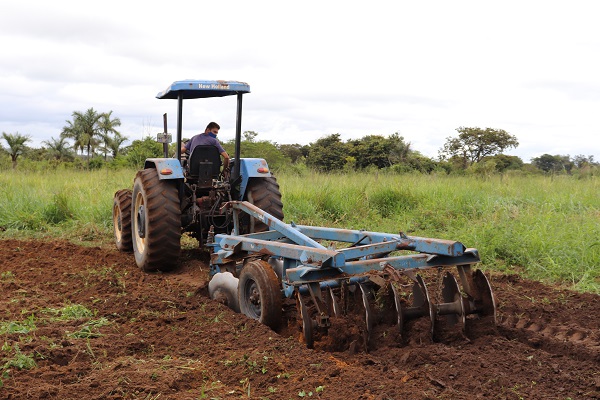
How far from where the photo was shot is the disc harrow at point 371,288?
4480 mm

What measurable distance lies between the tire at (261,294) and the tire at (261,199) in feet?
6.82

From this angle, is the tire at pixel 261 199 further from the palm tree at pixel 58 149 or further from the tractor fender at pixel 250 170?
the palm tree at pixel 58 149

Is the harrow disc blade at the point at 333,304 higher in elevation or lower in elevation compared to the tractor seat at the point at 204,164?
lower

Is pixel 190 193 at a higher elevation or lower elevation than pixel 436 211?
higher

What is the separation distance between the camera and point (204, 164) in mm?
7492

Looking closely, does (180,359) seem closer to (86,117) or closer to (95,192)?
(95,192)

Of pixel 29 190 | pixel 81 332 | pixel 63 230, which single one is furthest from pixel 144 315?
pixel 29 190

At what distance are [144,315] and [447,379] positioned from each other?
8.69 ft

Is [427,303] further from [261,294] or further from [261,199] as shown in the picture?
[261,199]

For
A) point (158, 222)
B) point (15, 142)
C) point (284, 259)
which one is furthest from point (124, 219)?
point (15, 142)

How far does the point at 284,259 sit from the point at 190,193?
9.45 feet

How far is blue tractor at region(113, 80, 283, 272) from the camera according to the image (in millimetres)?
7078

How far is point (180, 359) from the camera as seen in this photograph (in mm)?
4191

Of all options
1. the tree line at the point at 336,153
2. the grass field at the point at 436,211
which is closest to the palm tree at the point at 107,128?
the tree line at the point at 336,153
